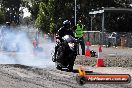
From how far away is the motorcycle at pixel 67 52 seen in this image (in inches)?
556

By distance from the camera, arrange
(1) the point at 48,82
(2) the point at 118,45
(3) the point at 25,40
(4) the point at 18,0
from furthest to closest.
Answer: (4) the point at 18,0
(2) the point at 118,45
(3) the point at 25,40
(1) the point at 48,82

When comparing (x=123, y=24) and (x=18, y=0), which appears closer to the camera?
(x=123, y=24)

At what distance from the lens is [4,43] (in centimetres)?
2928

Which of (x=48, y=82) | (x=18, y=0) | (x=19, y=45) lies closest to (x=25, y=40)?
(x=19, y=45)

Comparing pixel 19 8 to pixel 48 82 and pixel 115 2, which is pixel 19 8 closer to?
pixel 115 2

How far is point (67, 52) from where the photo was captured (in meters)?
14.4

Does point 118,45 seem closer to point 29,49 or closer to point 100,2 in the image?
point 29,49

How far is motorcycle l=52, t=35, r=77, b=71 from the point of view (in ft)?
46.3

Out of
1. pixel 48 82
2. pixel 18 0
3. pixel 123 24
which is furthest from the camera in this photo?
pixel 18 0

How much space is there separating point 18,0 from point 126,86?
4475 inches

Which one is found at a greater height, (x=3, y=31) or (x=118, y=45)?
(x=3, y=31)

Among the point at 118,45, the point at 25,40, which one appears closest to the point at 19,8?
the point at 118,45

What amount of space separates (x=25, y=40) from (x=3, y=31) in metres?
4.43

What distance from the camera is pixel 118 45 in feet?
138
